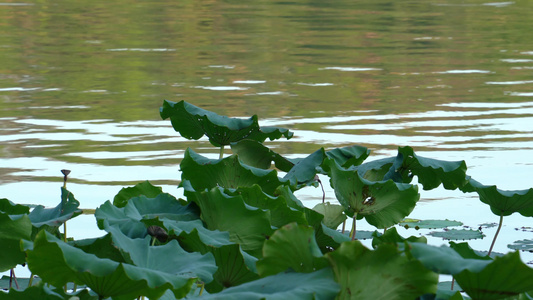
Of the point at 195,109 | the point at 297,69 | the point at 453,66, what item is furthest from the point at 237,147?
the point at 453,66

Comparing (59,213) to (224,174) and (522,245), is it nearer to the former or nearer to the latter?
(224,174)

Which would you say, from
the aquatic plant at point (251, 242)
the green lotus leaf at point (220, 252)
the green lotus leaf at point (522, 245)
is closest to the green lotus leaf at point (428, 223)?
the green lotus leaf at point (522, 245)

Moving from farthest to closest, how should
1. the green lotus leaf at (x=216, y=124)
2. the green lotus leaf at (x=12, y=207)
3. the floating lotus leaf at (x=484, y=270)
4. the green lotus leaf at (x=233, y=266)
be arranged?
the green lotus leaf at (x=216, y=124) < the green lotus leaf at (x=12, y=207) < the green lotus leaf at (x=233, y=266) < the floating lotus leaf at (x=484, y=270)

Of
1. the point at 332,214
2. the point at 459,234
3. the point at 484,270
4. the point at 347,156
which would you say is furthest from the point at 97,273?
the point at 459,234

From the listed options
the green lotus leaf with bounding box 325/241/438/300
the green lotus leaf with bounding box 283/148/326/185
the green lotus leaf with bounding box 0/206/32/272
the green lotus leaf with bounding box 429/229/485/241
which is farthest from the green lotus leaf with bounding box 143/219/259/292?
the green lotus leaf with bounding box 429/229/485/241

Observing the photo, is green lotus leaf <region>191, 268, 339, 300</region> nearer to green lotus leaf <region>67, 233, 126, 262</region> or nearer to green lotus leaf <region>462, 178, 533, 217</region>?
green lotus leaf <region>67, 233, 126, 262</region>

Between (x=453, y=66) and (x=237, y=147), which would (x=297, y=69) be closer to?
(x=453, y=66)

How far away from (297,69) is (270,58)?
0.84 metres

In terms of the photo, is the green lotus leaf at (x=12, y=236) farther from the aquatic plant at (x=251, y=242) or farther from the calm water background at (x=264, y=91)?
the calm water background at (x=264, y=91)

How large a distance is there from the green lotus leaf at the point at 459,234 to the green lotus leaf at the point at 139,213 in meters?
1.70

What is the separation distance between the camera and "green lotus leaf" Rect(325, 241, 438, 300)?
1.16 meters

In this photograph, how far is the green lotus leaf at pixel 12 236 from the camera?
1.54 meters

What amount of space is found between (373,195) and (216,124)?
0.54 metres

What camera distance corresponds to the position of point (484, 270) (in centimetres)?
115
